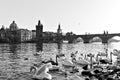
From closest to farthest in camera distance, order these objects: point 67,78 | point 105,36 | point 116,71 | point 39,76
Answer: point 39,76, point 67,78, point 116,71, point 105,36

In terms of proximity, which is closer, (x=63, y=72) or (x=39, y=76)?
(x=39, y=76)

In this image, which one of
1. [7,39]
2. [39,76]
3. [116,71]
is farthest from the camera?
[7,39]

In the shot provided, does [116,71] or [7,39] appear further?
[7,39]

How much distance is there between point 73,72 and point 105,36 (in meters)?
147

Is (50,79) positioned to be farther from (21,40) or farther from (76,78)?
(21,40)

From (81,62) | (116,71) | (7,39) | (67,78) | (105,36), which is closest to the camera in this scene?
(67,78)

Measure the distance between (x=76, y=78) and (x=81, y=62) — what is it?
7.38 meters

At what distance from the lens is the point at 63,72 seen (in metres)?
23.6

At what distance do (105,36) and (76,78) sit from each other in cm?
14963

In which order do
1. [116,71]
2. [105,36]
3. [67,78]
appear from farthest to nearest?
1. [105,36]
2. [116,71]
3. [67,78]

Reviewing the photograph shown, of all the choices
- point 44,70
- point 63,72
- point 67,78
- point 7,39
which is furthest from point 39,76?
point 7,39

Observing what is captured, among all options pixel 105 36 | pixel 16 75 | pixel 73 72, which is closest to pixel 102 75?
pixel 73 72

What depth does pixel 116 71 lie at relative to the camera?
2231cm

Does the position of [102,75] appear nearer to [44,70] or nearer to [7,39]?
[44,70]
